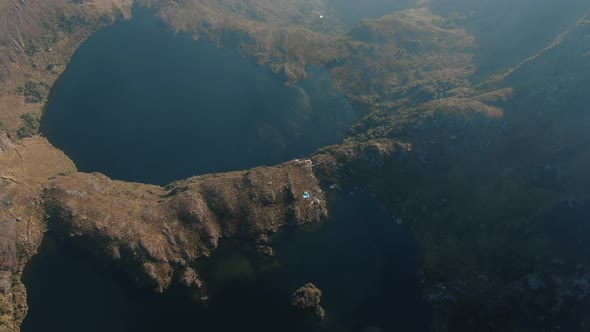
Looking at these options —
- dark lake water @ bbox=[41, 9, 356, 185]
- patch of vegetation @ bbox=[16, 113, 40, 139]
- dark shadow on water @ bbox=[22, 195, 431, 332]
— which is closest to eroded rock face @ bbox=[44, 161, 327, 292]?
dark shadow on water @ bbox=[22, 195, 431, 332]

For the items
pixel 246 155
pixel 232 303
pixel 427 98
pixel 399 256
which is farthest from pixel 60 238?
pixel 427 98

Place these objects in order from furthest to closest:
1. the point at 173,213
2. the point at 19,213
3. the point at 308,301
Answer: the point at 173,213, the point at 19,213, the point at 308,301

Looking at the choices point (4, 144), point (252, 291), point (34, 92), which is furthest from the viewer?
point (34, 92)

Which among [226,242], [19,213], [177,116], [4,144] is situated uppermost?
[177,116]

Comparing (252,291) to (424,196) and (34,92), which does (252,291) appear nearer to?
(424,196)

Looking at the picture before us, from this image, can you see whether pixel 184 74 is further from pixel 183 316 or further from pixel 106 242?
pixel 183 316

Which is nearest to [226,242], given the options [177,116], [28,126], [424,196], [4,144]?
[424,196]

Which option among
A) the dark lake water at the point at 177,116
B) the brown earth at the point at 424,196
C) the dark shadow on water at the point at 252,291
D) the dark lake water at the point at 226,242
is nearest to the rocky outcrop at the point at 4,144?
the brown earth at the point at 424,196
